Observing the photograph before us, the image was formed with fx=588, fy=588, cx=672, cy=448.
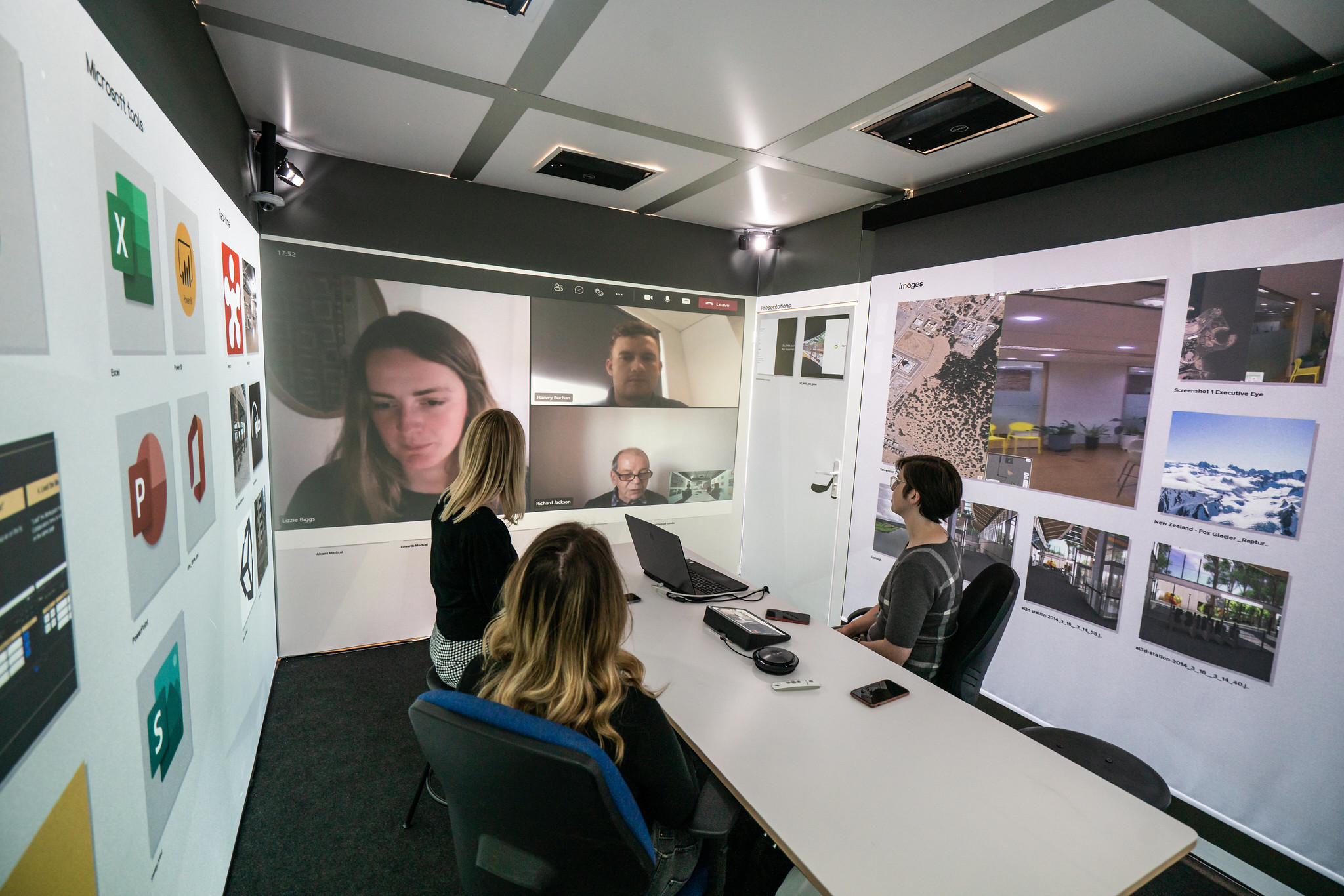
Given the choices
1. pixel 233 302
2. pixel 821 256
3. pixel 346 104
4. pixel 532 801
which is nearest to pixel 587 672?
pixel 532 801

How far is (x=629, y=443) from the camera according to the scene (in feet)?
14.4

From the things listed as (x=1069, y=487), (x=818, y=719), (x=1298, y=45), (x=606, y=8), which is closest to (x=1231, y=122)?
(x=1298, y=45)

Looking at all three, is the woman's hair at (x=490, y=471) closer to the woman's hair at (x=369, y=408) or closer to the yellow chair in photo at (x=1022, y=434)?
the woman's hair at (x=369, y=408)

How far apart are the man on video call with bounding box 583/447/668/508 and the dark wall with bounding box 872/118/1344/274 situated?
2312 mm

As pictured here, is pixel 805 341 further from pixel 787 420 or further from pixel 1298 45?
pixel 1298 45

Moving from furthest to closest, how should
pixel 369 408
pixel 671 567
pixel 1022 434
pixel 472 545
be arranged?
pixel 369 408 → pixel 1022 434 → pixel 671 567 → pixel 472 545

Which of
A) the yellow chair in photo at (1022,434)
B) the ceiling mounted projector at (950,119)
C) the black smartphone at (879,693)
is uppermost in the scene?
the ceiling mounted projector at (950,119)

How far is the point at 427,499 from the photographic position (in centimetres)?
373

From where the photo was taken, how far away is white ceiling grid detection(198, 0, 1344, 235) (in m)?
1.77

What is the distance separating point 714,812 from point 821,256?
3.69m

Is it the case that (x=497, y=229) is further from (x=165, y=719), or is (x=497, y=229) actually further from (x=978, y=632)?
(x=978, y=632)

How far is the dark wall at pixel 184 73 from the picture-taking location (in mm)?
1272

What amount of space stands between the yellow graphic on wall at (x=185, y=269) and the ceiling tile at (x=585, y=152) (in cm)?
148

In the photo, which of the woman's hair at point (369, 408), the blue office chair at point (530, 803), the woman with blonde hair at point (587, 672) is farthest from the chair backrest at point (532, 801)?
the woman's hair at point (369, 408)
